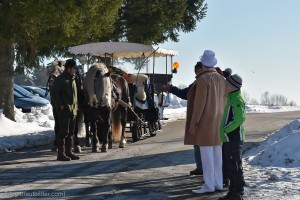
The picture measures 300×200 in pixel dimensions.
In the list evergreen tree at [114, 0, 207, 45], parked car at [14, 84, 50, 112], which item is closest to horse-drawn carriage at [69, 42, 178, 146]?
evergreen tree at [114, 0, 207, 45]

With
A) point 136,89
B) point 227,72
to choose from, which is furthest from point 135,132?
point 227,72

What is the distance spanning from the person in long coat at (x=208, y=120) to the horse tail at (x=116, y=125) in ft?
19.4

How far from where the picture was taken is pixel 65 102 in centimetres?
1134

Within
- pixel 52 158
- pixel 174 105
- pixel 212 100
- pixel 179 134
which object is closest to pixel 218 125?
pixel 212 100

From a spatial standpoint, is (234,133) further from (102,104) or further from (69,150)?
(102,104)

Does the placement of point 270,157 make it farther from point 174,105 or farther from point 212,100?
point 174,105

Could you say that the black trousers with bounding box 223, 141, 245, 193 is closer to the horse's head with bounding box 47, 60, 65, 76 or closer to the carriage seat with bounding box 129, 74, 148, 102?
the horse's head with bounding box 47, 60, 65, 76

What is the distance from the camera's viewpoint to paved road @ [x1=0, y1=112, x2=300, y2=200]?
26.7 feet

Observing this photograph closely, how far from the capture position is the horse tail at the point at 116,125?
1413cm

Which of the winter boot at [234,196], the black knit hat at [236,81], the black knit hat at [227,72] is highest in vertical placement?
the black knit hat at [227,72]

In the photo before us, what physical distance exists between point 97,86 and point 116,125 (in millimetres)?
1930

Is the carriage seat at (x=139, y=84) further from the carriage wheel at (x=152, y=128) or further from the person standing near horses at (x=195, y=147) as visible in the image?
the person standing near horses at (x=195, y=147)

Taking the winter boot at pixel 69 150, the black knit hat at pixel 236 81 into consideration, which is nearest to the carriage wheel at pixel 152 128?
the winter boot at pixel 69 150

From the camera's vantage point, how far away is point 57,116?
12.5 m
